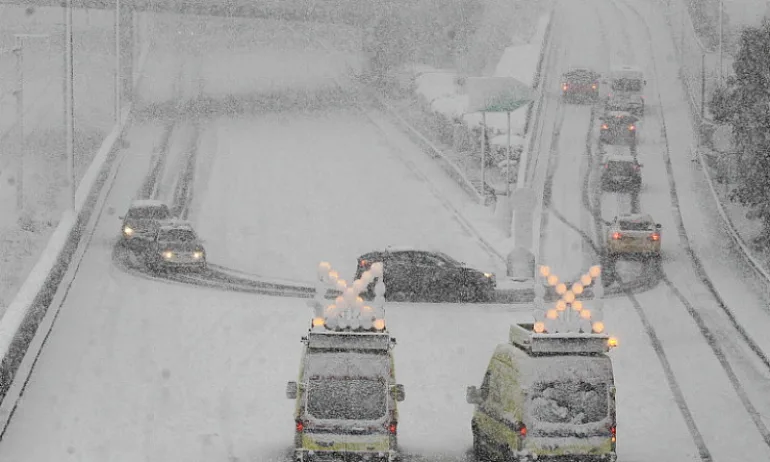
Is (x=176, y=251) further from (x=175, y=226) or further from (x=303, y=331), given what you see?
(x=303, y=331)

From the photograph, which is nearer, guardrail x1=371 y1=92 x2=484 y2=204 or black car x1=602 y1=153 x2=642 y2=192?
guardrail x1=371 y1=92 x2=484 y2=204

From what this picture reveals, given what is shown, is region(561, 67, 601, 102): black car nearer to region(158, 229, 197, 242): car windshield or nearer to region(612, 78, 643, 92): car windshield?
region(612, 78, 643, 92): car windshield

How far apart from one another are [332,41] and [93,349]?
75.3 m

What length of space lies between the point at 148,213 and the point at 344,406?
25.1m

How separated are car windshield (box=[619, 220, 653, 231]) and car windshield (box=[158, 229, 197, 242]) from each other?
13.0 metres

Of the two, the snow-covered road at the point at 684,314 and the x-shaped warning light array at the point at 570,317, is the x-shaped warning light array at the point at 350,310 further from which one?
the snow-covered road at the point at 684,314

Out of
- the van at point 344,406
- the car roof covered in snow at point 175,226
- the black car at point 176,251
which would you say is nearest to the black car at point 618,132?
the car roof covered in snow at point 175,226

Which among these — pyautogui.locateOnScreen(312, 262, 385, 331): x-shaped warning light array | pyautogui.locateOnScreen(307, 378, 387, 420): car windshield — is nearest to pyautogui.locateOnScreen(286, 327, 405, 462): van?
pyautogui.locateOnScreen(307, 378, 387, 420): car windshield

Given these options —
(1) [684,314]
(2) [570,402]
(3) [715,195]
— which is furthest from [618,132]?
(2) [570,402]

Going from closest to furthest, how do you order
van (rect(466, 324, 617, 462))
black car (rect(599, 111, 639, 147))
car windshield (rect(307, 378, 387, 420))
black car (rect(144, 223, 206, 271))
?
1. van (rect(466, 324, 617, 462))
2. car windshield (rect(307, 378, 387, 420))
3. black car (rect(144, 223, 206, 271))
4. black car (rect(599, 111, 639, 147))

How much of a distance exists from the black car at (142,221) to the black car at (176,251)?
1.47 metres

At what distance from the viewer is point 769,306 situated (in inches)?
1318

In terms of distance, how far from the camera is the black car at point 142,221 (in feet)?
130

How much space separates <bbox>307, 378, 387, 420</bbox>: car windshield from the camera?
17.5 m
